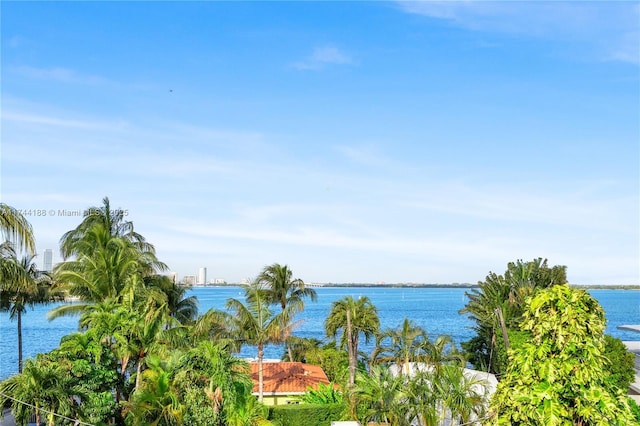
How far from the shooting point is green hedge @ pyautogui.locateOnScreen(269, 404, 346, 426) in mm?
24156

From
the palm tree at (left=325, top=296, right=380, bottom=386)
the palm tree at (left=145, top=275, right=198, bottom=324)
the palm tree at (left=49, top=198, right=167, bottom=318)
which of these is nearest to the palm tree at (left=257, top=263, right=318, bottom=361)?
the palm tree at (left=145, top=275, right=198, bottom=324)

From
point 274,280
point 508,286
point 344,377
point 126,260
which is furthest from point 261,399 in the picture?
point 508,286

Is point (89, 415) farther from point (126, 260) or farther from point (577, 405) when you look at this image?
point (577, 405)

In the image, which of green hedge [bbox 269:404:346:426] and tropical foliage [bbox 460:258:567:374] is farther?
tropical foliage [bbox 460:258:567:374]

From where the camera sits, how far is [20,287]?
72.8ft

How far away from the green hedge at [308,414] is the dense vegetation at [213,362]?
46mm

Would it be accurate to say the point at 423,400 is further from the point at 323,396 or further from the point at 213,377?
the point at 213,377

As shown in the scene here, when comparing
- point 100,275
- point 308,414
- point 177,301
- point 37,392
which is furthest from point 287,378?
point 37,392

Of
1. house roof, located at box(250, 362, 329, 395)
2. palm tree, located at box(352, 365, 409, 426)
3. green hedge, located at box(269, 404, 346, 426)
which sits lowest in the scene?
green hedge, located at box(269, 404, 346, 426)

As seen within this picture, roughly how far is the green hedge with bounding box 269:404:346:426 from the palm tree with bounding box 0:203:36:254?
13046mm

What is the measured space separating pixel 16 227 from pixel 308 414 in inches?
592

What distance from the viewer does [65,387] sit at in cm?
1791

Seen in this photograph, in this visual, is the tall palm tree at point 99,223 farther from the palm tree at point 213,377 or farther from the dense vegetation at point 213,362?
the palm tree at point 213,377

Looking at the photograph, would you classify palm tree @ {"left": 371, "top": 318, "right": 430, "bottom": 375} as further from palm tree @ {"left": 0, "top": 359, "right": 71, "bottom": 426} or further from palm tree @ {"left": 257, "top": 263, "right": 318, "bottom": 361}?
palm tree @ {"left": 0, "top": 359, "right": 71, "bottom": 426}
